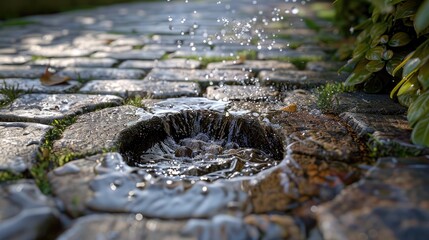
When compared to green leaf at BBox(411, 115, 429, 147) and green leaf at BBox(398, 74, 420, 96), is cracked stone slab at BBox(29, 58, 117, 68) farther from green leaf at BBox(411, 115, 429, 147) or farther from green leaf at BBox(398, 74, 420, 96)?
green leaf at BBox(411, 115, 429, 147)

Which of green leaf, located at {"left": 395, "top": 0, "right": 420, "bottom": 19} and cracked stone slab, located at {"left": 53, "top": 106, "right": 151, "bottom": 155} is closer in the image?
cracked stone slab, located at {"left": 53, "top": 106, "right": 151, "bottom": 155}

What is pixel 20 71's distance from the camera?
10.3 ft

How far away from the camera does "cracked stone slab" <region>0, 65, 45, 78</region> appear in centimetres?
302

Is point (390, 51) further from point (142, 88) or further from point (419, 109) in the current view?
point (142, 88)

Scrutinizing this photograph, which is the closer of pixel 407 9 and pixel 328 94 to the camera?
pixel 407 9

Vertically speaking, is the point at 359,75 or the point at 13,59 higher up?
the point at 359,75

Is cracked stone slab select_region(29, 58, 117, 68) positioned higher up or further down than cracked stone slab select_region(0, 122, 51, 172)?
further down

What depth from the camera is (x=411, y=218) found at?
1.08m

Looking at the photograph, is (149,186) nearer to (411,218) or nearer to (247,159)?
(247,159)

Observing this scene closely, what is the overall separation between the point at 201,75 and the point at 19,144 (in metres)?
1.53

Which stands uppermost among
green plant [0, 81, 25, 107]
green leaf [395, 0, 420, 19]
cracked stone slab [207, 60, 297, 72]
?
green leaf [395, 0, 420, 19]

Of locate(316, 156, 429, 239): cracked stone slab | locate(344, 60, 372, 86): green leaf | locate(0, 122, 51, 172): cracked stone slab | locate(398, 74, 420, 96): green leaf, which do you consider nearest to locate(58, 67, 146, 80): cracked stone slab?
locate(0, 122, 51, 172): cracked stone slab

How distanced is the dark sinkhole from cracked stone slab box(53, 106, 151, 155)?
7 centimetres

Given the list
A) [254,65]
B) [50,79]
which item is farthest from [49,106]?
[254,65]
